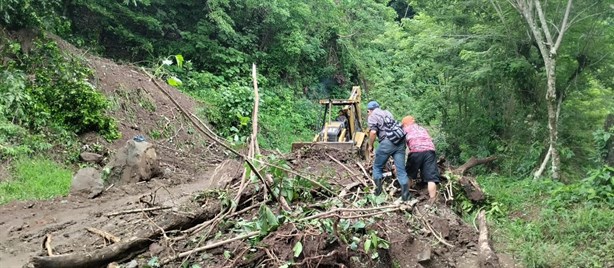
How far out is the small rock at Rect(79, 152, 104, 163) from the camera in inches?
398

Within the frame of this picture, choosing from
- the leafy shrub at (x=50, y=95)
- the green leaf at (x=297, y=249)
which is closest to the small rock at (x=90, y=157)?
the leafy shrub at (x=50, y=95)

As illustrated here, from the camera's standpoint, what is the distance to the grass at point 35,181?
8.20 meters

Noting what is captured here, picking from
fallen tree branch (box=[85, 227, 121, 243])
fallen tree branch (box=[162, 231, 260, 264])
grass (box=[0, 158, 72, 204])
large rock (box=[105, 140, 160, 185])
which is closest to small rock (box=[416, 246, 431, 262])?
fallen tree branch (box=[162, 231, 260, 264])

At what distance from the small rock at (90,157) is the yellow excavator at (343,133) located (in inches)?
160

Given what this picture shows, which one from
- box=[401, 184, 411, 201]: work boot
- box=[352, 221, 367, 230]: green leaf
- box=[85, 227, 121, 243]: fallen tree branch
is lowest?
box=[401, 184, 411, 201]: work boot

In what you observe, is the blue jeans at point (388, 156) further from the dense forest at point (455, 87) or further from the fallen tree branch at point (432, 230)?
the dense forest at point (455, 87)

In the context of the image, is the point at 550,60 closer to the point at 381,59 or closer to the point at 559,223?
the point at 559,223

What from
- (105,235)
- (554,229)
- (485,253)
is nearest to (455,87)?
(554,229)

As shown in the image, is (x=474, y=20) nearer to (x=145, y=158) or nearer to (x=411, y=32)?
(x=411, y=32)

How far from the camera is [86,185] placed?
8.38 m

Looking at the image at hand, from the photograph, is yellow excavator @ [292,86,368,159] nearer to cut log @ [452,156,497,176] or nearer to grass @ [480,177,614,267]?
cut log @ [452,156,497,176]

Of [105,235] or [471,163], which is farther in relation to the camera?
[471,163]

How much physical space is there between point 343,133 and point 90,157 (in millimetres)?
5626

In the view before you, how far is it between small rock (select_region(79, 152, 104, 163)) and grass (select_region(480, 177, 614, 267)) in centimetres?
766
